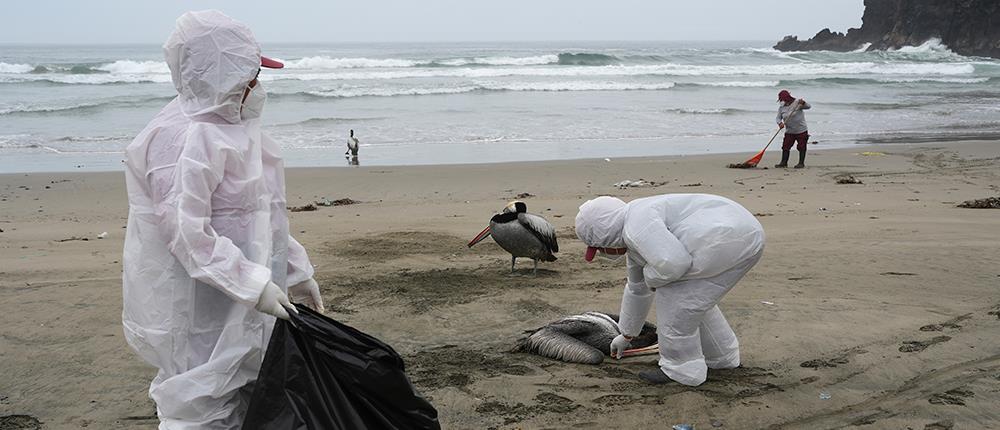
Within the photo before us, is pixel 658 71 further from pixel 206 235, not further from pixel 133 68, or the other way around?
pixel 206 235

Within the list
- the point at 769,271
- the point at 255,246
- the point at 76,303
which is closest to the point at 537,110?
the point at 769,271

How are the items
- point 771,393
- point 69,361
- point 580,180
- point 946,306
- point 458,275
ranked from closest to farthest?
1. point 771,393
2. point 69,361
3. point 946,306
4. point 458,275
5. point 580,180

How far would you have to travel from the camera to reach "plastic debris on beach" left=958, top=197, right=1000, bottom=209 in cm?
984

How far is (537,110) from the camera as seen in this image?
23953mm

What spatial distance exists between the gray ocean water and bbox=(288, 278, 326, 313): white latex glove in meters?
11.3

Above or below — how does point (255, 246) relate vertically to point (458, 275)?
above

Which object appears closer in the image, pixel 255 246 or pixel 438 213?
pixel 255 246

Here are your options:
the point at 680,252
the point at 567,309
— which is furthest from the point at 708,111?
the point at 680,252

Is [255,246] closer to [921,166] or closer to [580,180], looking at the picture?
[580,180]

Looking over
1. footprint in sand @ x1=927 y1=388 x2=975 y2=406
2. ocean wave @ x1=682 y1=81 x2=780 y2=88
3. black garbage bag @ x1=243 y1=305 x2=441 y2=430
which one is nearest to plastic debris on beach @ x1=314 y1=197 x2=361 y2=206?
footprint in sand @ x1=927 y1=388 x2=975 y2=406

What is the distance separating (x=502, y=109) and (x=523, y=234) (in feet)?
57.2

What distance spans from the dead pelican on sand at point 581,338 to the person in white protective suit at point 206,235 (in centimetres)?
240

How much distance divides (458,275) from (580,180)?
5.81 metres

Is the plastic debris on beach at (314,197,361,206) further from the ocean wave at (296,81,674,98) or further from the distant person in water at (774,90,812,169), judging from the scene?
the ocean wave at (296,81,674,98)
